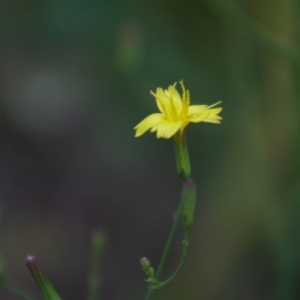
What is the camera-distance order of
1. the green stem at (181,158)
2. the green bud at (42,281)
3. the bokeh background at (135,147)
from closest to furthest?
the green bud at (42,281), the green stem at (181,158), the bokeh background at (135,147)

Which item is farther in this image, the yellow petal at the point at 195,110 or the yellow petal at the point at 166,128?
the yellow petal at the point at 195,110

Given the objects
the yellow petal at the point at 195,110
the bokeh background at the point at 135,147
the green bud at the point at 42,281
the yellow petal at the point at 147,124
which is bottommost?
the green bud at the point at 42,281

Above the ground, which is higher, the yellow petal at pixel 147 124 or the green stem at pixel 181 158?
the yellow petal at pixel 147 124

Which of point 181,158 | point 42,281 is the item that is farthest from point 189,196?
point 42,281

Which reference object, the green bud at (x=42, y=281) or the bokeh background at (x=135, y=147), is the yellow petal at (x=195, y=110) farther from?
the bokeh background at (x=135, y=147)

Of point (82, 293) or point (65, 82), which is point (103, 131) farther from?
point (82, 293)

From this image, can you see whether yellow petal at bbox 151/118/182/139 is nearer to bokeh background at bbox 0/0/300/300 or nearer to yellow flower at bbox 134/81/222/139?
yellow flower at bbox 134/81/222/139

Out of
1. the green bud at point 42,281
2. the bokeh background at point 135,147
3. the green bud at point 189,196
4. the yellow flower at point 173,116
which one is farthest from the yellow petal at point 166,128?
the bokeh background at point 135,147
